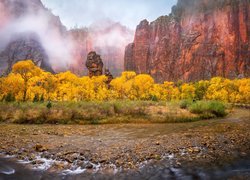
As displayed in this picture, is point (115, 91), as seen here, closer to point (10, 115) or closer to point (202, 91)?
point (202, 91)

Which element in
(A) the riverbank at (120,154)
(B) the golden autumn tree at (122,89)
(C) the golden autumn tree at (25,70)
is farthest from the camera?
(B) the golden autumn tree at (122,89)

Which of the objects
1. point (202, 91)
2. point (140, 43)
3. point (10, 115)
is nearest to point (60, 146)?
point (10, 115)

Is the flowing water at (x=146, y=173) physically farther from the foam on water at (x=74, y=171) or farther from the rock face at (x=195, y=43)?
the rock face at (x=195, y=43)

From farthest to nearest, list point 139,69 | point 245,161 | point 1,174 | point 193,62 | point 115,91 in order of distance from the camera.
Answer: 1. point 139,69
2. point 193,62
3. point 115,91
4. point 245,161
5. point 1,174

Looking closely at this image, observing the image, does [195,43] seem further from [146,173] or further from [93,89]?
[146,173]

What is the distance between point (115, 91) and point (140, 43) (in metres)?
115

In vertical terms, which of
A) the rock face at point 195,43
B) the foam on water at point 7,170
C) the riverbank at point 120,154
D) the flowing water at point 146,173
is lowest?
the flowing water at point 146,173

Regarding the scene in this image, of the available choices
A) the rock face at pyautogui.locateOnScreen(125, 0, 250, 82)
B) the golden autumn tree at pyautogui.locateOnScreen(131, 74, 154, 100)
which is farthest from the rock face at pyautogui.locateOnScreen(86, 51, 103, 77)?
the rock face at pyautogui.locateOnScreen(125, 0, 250, 82)

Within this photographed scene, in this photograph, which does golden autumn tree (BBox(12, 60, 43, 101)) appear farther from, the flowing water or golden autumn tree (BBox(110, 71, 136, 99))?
the flowing water

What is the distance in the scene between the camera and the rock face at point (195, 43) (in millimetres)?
128500

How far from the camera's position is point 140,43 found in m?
174

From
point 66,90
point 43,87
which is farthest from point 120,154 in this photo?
point 43,87

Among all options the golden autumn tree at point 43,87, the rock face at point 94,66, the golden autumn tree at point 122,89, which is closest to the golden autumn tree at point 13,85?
the golden autumn tree at point 43,87

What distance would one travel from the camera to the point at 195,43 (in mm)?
142625
